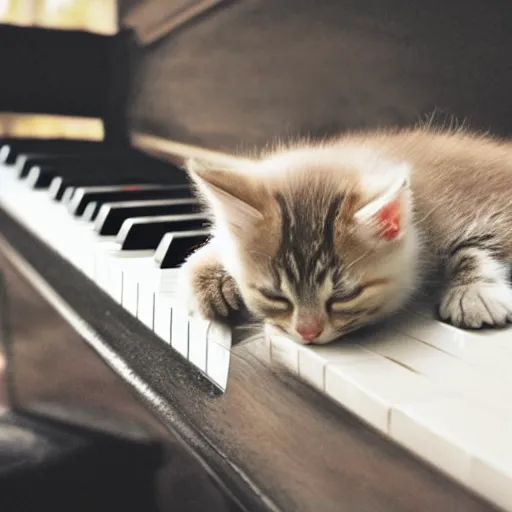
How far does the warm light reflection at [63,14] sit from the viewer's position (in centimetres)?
175

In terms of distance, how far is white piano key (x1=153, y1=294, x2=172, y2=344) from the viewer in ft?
2.61

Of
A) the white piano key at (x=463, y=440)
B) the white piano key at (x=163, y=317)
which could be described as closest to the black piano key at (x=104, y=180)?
the white piano key at (x=163, y=317)

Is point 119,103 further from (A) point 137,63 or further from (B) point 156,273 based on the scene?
(B) point 156,273

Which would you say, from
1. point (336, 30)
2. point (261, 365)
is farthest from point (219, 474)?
point (336, 30)

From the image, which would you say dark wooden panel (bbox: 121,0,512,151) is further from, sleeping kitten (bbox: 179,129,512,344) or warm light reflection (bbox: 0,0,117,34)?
warm light reflection (bbox: 0,0,117,34)

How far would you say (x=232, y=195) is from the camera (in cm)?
69

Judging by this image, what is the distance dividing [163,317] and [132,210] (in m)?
0.36

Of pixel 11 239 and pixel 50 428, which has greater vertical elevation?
pixel 11 239

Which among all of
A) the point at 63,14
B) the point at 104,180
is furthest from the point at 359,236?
the point at 63,14

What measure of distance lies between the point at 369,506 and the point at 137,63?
1288 mm

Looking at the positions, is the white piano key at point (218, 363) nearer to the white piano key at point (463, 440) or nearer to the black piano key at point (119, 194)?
the white piano key at point (463, 440)

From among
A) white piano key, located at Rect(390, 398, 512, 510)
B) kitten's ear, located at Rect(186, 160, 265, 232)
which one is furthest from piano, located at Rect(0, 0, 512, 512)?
kitten's ear, located at Rect(186, 160, 265, 232)

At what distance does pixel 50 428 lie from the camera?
4.39ft

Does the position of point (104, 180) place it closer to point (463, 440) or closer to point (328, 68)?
point (328, 68)
